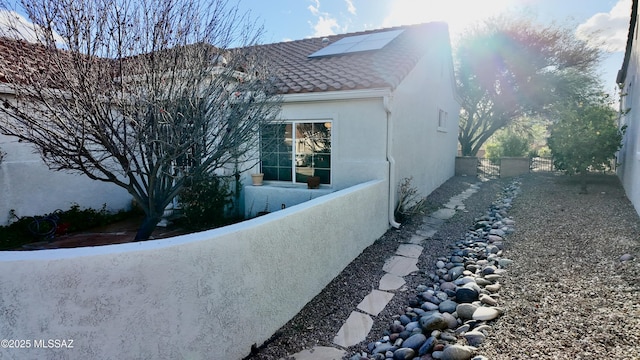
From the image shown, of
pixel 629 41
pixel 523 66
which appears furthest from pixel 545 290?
pixel 523 66

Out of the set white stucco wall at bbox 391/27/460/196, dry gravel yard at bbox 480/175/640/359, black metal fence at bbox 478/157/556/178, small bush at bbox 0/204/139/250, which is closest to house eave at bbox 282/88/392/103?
white stucco wall at bbox 391/27/460/196

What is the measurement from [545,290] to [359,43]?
11.2 meters

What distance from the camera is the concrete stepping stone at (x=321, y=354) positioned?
4254mm

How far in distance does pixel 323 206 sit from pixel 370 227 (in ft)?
8.92

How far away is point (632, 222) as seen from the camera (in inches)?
303

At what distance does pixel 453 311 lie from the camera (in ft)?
16.4

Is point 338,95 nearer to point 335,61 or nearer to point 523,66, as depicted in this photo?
point 335,61

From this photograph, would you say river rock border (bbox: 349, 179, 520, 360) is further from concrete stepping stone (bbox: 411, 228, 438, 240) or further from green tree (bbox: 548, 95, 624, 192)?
green tree (bbox: 548, 95, 624, 192)

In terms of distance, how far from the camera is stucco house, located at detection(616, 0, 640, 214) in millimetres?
9148

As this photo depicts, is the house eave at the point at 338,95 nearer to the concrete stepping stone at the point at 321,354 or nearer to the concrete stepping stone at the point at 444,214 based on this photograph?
the concrete stepping stone at the point at 444,214

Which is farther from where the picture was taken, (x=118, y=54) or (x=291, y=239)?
(x=118, y=54)

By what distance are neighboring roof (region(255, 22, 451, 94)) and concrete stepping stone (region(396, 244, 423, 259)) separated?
4.17 metres

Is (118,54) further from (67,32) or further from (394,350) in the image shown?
(394,350)

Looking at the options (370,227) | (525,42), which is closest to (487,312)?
(370,227)
